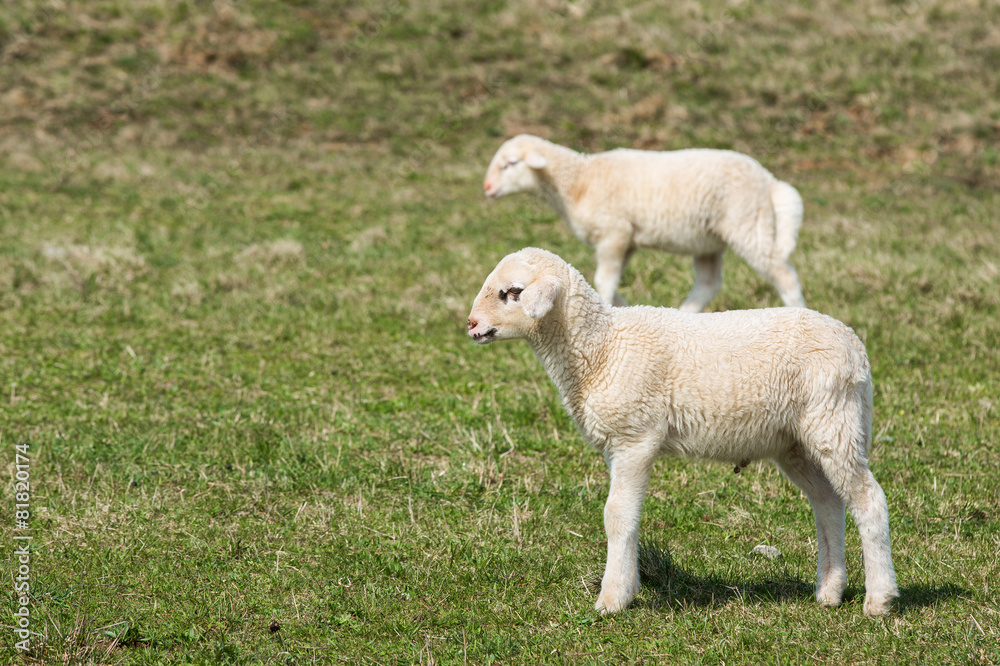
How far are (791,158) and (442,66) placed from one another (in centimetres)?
777

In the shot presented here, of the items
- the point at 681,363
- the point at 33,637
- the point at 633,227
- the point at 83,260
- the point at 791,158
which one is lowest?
the point at 791,158

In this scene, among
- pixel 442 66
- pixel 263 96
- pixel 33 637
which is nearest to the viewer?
pixel 33 637

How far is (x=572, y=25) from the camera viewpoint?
2250cm

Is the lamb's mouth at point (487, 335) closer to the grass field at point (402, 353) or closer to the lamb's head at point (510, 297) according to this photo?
the lamb's head at point (510, 297)

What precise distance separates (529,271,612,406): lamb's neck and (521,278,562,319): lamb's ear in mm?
185

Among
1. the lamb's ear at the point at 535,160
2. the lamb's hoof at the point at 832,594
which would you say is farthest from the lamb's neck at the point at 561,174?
the lamb's hoof at the point at 832,594

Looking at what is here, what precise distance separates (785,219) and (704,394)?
173 inches

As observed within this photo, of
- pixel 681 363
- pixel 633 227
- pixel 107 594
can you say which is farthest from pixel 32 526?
pixel 633 227

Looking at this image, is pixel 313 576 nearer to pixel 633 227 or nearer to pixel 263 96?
pixel 633 227

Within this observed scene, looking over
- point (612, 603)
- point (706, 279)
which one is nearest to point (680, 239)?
point (706, 279)

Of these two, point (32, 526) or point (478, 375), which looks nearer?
point (32, 526)

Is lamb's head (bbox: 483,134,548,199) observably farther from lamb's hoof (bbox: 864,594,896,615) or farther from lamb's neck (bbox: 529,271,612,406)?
lamb's hoof (bbox: 864,594,896,615)

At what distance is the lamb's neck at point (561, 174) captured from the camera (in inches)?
348

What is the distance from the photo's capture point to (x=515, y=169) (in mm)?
9000
